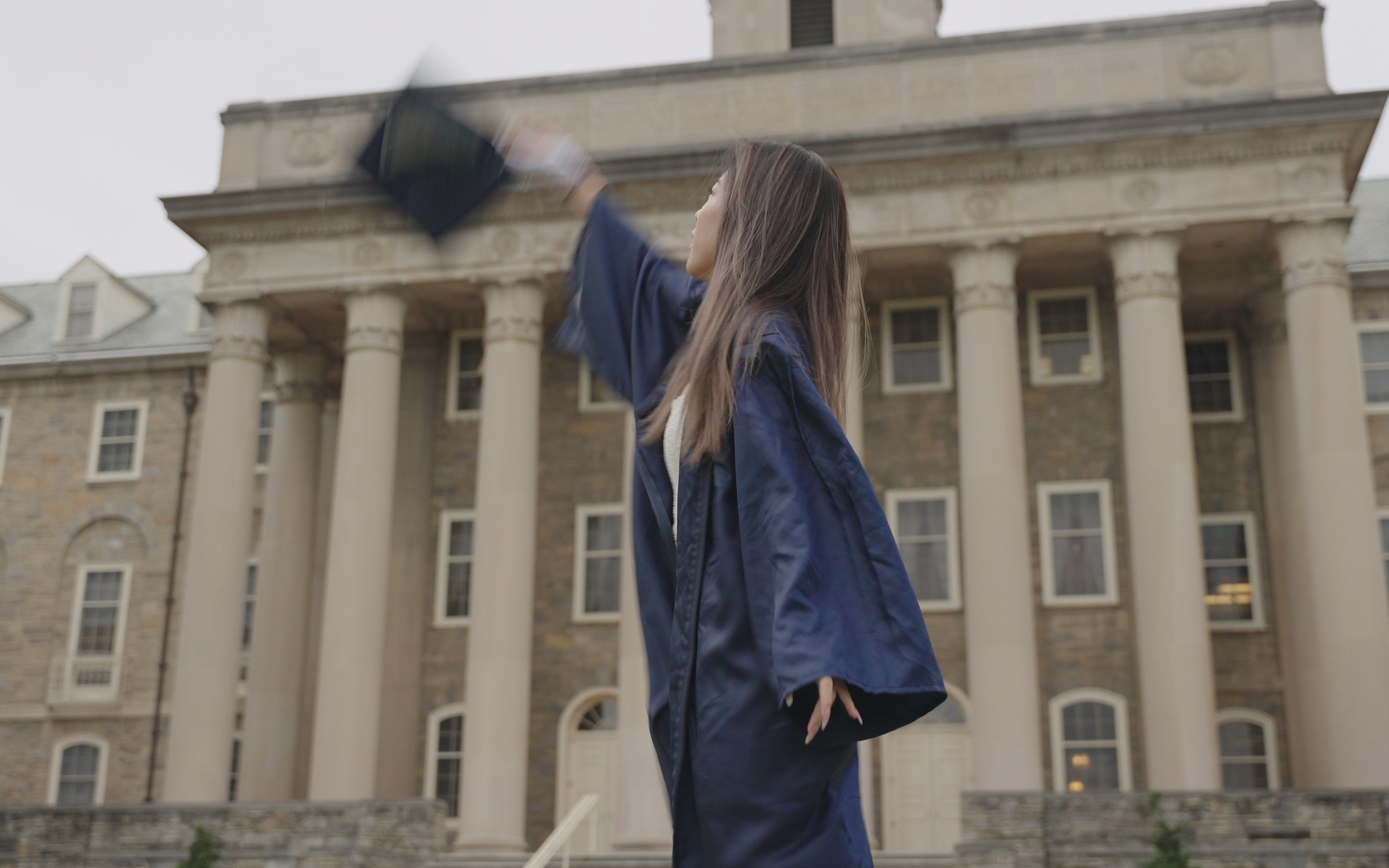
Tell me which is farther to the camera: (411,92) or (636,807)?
(636,807)

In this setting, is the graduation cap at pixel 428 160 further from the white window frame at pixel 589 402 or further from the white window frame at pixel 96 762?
the white window frame at pixel 96 762

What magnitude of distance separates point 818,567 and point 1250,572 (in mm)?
26433

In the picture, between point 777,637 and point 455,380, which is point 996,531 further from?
point 777,637

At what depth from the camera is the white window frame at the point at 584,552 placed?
28438mm

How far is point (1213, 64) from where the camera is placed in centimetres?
2589

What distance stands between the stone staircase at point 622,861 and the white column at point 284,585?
270 inches

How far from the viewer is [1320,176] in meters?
24.5

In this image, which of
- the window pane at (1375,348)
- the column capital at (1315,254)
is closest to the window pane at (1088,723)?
the column capital at (1315,254)

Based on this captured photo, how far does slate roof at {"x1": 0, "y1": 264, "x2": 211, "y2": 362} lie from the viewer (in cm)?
3828

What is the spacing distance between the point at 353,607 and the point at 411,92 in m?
22.8

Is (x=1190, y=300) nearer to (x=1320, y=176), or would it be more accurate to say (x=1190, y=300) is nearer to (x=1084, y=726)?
(x=1320, y=176)

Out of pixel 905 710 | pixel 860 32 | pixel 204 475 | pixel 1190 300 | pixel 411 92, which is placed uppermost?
pixel 860 32

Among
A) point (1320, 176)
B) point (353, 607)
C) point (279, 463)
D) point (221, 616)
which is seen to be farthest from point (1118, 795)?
point (279, 463)

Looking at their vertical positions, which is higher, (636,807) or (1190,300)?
(1190,300)
